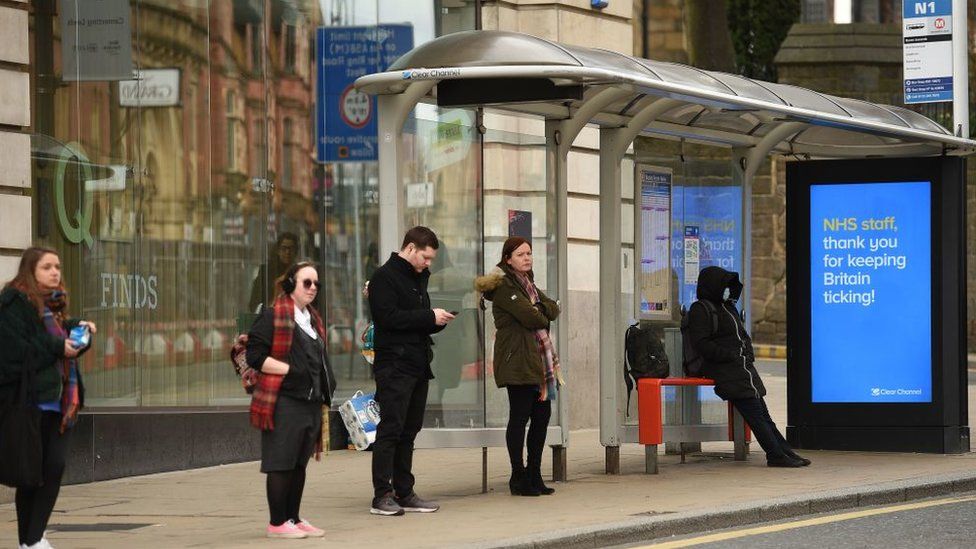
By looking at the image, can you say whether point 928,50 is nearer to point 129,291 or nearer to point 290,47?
point 290,47

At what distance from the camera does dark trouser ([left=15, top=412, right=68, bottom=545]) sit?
28.9 feet

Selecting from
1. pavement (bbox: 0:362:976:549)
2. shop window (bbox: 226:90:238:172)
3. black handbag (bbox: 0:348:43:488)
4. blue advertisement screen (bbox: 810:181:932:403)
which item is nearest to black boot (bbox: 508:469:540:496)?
pavement (bbox: 0:362:976:549)

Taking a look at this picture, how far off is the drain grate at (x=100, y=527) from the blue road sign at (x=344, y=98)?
17.2 ft

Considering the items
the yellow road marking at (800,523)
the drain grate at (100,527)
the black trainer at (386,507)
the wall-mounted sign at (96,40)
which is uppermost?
the wall-mounted sign at (96,40)

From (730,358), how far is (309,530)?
4444mm

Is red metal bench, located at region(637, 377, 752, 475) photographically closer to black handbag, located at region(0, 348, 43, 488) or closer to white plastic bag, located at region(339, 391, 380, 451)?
white plastic bag, located at region(339, 391, 380, 451)

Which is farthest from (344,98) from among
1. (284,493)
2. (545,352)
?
(284,493)

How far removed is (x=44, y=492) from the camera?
883 centimetres

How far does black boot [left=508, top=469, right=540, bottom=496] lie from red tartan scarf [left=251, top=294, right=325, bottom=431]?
2.41 meters

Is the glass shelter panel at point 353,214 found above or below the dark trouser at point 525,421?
above

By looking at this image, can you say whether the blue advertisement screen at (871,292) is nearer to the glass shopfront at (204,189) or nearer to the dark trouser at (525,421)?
the glass shopfront at (204,189)

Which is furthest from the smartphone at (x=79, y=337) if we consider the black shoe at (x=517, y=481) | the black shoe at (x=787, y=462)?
the black shoe at (x=787, y=462)

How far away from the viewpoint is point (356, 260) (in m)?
15.2

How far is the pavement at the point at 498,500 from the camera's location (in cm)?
958
